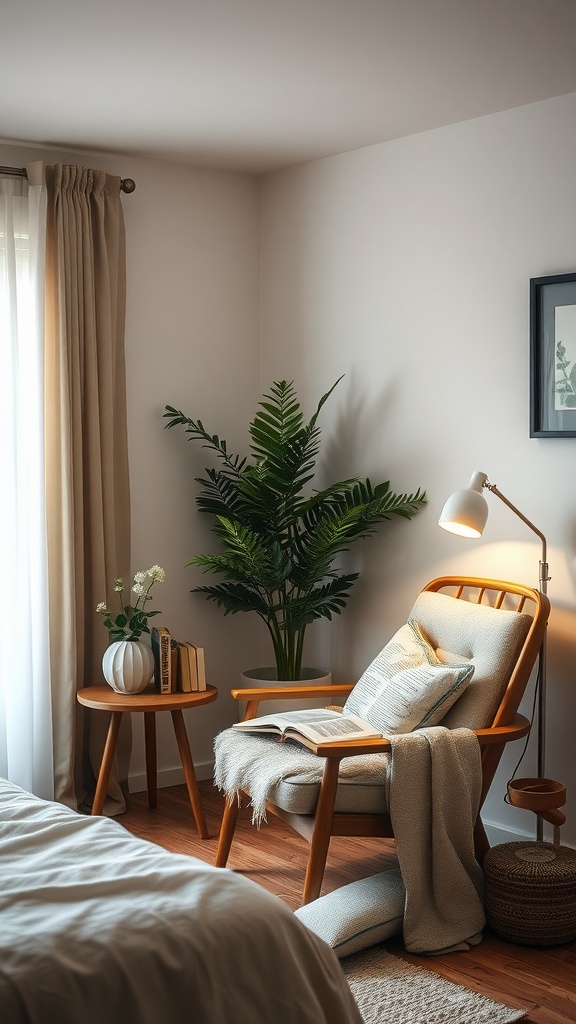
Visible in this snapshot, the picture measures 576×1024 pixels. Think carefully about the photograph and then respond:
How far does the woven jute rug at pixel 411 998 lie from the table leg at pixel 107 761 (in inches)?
50.3

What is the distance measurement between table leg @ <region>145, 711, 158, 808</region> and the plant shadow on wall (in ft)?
1.81

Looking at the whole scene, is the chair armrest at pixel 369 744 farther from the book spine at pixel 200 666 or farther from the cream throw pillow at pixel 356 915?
the book spine at pixel 200 666

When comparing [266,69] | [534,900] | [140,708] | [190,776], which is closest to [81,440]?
[140,708]

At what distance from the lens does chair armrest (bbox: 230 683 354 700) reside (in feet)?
11.6

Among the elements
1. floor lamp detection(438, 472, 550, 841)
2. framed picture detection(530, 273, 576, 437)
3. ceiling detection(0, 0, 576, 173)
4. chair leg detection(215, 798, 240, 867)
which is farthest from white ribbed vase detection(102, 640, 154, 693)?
ceiling detection(0, 0, 576, 173)

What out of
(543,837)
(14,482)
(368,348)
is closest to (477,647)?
(543,837)

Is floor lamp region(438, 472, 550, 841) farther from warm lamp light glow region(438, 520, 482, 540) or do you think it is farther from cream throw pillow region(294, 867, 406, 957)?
cream throw pillow region(294, 867, 406, 957)

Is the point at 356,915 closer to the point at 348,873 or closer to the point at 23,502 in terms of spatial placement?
the point at 348,873

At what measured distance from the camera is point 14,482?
3900 mm

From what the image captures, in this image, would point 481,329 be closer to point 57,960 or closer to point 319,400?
point 319,400

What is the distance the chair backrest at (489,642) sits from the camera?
3.18 metres

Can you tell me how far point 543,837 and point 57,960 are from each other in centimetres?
234

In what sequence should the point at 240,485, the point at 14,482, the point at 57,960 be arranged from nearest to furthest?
1. the point at 57,960
2. the point at 14,482
3. the point at 240,485

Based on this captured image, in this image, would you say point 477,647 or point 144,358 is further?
point 144,358
